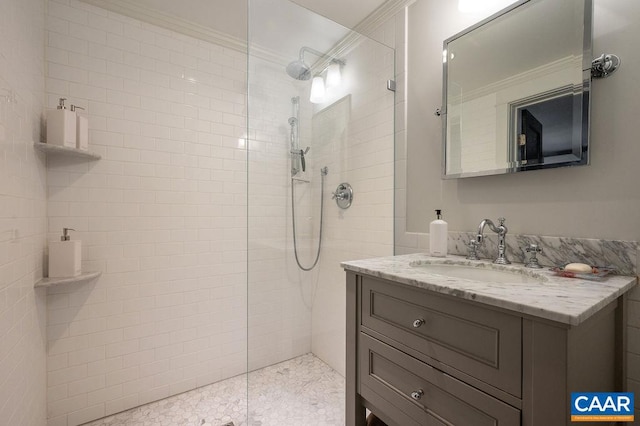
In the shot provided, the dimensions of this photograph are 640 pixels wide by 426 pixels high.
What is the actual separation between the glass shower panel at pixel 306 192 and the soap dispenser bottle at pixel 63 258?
1.02 metres

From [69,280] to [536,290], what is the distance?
2.20 m

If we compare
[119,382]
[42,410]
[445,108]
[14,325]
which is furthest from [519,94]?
[42,410]

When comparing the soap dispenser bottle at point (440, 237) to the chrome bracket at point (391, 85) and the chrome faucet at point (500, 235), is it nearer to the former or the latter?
the chrome faucet at point (500, 235)

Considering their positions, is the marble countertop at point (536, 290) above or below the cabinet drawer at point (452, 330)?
above

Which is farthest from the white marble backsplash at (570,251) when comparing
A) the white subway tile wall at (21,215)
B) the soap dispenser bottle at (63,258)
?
the soap dispenser bottle at (63,258)

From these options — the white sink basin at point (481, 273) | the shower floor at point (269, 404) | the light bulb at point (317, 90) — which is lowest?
the shower floor at point (269, 404)

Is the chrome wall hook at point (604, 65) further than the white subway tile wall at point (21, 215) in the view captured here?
No

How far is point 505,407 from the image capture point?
2.42 feet

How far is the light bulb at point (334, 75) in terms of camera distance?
1.85 metres

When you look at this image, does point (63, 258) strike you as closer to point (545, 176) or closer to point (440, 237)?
point (440, 237)

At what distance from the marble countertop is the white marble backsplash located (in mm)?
64

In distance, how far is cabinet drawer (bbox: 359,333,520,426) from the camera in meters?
0.78

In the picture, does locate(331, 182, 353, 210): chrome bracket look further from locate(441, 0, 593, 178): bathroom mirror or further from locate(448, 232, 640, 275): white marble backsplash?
locate(448, 232, 640, 275): white marble backsplash

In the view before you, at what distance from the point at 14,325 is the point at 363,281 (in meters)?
1.54
